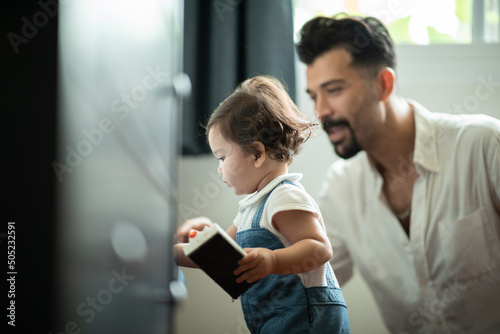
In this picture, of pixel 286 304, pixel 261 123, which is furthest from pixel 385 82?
pixel 286 304

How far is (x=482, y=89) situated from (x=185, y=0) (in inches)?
40.1

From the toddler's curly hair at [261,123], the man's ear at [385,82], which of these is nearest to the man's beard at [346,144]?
the man's ear at [385,82]

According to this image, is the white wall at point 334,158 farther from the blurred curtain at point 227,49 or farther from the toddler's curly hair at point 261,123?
the toddler's curly hair at point 261,123

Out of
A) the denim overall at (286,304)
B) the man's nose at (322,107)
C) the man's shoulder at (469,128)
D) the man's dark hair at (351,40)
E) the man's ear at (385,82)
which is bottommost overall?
the denim overall at (286,304)

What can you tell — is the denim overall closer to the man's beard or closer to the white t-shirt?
the white t-shirt

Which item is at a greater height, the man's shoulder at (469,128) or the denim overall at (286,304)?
the man's shoulder at (469,128)

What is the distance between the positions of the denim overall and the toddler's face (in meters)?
0.05

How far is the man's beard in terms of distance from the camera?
145 centimetres

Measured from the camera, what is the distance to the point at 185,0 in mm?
1418

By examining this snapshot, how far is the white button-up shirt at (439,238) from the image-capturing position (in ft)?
4.30

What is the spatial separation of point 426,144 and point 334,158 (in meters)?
0.29

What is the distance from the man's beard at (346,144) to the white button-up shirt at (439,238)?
7cm

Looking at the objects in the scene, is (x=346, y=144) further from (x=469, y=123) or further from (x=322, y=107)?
(x=469, y=123)

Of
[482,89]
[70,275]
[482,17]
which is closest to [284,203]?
[70,275]
